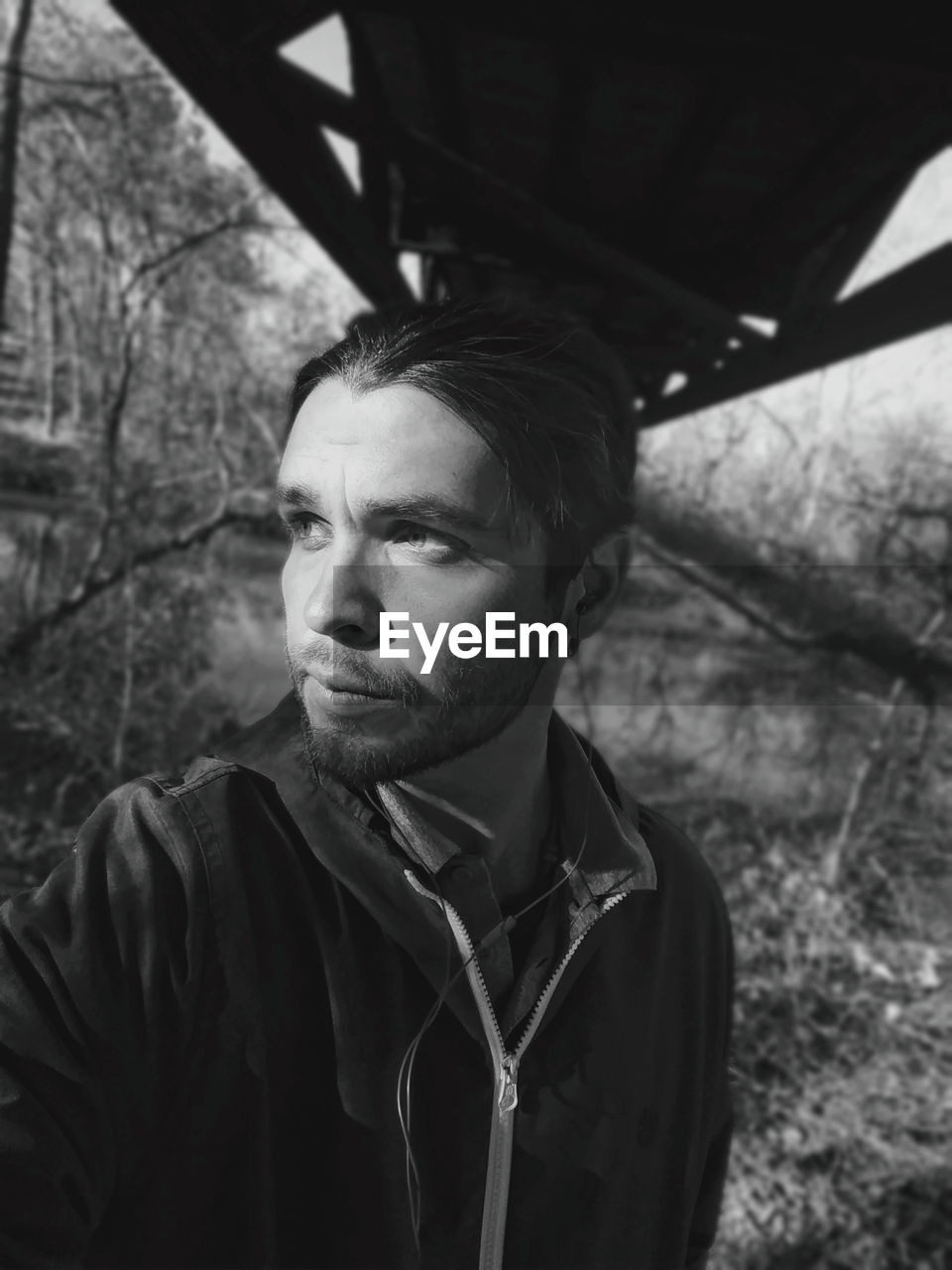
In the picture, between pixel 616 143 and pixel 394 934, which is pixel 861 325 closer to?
pixel 616 143

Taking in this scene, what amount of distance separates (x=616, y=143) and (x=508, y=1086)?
2471 mm

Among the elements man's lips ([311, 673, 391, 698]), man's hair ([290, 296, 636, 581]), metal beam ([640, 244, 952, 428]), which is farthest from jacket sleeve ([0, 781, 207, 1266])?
metal beam ([640, 244, 952, 428])

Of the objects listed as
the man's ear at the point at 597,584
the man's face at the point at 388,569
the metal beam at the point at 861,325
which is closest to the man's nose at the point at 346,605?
the man's face at the point at 388,569

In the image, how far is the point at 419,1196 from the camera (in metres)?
1.04

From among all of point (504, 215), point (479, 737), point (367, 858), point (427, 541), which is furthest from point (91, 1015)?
point (504, 215)

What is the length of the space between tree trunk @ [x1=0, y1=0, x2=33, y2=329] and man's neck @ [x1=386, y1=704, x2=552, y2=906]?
5.57 meters

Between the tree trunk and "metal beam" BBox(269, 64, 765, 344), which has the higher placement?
the tree trunk

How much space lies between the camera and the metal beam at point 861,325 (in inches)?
79.0

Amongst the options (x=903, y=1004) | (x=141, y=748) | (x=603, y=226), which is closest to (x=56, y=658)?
(x=141, y=748)

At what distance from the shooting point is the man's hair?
45.7 inches

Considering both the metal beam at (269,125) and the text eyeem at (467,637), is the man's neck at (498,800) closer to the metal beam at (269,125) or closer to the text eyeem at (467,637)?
the text eyeem at (467,637)

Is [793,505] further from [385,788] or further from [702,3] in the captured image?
[385,788]

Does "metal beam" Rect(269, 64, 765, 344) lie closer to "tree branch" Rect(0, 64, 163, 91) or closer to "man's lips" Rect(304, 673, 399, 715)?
"man's lips" Rect(304, 673, 399, 715)

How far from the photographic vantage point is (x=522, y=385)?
120 centimetres
